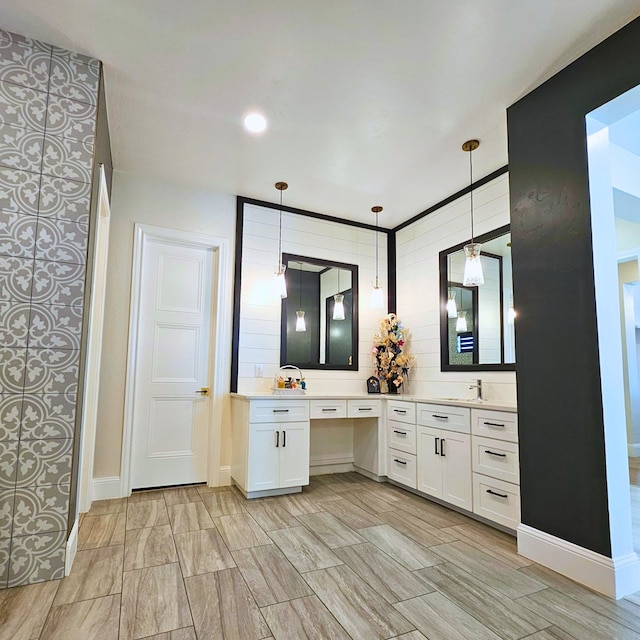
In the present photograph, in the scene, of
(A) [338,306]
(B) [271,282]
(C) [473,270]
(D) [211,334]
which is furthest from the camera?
(A) [338,306]

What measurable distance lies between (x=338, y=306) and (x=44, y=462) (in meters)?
3.11

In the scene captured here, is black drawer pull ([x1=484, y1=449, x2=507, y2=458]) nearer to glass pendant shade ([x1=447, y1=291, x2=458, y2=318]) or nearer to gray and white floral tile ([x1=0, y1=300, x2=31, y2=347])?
glass pendant shade ([x1=447, y1=291, x2=458, y2=318])

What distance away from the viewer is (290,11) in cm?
205

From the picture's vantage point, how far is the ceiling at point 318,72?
2.06 meters

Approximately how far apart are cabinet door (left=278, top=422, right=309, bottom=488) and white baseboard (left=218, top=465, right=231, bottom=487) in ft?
2.03

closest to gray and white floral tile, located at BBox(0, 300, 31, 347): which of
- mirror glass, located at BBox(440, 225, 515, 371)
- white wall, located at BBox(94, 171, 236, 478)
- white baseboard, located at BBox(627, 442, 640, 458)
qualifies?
white wall, located at BBox(94, 171, 236, 478)

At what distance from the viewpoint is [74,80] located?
234cm

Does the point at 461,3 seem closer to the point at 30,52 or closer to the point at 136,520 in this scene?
the point at 30,52

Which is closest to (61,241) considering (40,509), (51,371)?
(51,371)

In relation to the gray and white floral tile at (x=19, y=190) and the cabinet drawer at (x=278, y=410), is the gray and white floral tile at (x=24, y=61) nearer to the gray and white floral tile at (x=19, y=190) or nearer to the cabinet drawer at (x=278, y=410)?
the gray and white floral tile at (x=19, y=190)

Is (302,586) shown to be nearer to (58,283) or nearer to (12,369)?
(12,369)

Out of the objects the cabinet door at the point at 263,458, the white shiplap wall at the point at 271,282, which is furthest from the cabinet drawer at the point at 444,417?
the cabinet door at the point at 263,458

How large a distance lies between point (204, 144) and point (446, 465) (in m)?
3.18

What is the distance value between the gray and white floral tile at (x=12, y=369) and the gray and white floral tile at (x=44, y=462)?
27 centimetres
